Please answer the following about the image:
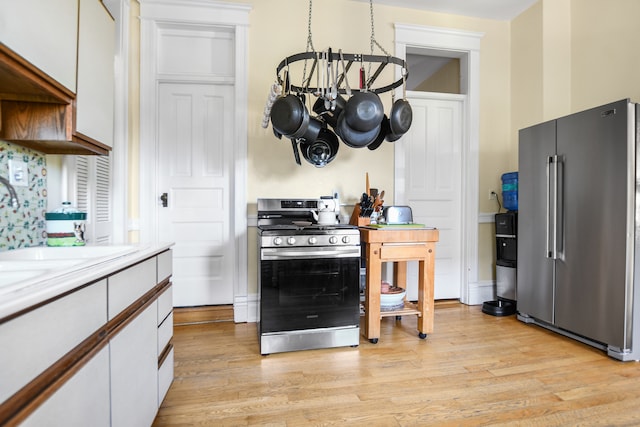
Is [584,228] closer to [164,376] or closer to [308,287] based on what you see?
[308,287]

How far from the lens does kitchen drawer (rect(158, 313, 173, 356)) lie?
5.23 feet

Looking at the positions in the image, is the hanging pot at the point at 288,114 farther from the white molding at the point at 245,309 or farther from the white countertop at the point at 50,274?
the white molding at the point at 245,309

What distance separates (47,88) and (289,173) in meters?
1.98

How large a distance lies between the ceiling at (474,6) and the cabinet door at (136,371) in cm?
345

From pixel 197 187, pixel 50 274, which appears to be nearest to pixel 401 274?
pixel 197 187

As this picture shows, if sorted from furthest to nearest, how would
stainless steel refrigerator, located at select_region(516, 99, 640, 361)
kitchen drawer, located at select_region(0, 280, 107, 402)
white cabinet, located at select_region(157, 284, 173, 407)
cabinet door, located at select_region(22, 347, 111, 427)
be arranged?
1. stainless steel refrigerator, located at select_region(516, 99, 640, 361)
2. white cabinet, located at select_region(157, 284, 173, 407)
3. cabinet door, located at select_region(22, 347, 111, 427)
4. kitchen drawer, located at select_region(0, 280, 107, 402)

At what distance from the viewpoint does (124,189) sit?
2773mm

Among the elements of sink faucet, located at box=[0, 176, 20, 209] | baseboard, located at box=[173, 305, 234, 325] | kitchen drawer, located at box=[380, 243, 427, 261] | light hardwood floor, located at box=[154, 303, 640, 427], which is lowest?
light hardwood floor, located at box=[154, 303, 640, 427]

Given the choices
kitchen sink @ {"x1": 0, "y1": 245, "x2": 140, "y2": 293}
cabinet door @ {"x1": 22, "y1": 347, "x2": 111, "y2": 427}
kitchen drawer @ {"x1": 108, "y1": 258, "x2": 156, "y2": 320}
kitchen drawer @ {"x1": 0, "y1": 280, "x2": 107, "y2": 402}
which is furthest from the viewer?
kitchen drawer @ {"x1": 108, "y1": 258, "x2": 156, "y2": 320}

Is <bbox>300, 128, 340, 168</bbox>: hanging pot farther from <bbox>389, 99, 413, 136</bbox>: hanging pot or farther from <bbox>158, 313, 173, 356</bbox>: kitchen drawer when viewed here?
<bbox>158, 313, 173, 356</bbox>: kitchen drawer

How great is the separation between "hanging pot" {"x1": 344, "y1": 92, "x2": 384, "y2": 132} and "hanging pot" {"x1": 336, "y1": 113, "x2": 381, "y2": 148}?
0.09 metres

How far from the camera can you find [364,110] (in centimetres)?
219

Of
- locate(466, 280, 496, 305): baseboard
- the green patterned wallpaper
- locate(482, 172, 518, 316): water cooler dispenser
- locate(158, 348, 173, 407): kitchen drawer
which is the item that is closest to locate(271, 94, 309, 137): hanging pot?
the green patterned wallpaper

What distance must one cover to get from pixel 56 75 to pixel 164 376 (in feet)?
4.75
